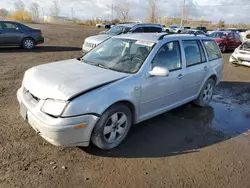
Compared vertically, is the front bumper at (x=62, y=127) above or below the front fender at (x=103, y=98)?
below

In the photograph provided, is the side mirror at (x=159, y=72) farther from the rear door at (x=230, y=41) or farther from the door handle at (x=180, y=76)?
the rear door at (x=230, y=41)

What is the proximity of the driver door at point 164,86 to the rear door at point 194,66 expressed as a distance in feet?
0.74

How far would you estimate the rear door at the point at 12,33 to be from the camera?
12.0m

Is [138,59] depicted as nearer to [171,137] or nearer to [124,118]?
[124,118]

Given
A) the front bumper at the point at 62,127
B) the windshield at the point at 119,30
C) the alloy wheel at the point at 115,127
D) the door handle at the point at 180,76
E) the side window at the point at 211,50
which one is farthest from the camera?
the windshield at the point at 119,30

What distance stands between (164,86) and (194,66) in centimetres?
113

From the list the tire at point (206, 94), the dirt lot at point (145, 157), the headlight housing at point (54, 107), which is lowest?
the dirt lot at point (145, 157)

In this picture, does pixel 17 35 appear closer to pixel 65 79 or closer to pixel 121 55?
pixel 121 55

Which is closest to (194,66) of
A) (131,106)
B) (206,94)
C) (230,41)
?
(206,94)

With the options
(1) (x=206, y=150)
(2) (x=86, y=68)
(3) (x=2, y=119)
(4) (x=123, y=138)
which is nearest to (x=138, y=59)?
(2) (x=86, y=68)

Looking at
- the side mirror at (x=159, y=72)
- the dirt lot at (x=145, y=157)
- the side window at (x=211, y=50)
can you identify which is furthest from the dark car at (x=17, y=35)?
the side mirror at (x=159, y=72)

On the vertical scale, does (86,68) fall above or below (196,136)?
above

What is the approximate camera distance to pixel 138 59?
3795 mm

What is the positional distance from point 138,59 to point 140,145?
4.59ft
